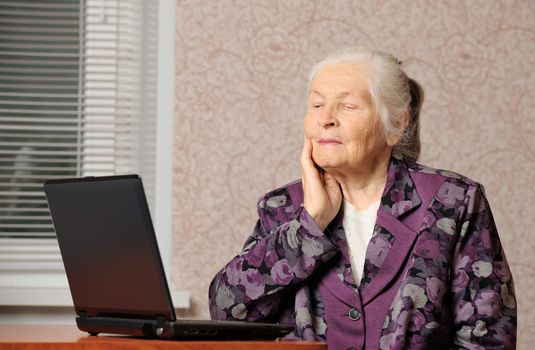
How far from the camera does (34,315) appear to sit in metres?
2.88

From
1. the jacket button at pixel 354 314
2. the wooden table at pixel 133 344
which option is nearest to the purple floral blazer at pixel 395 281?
the jacket button at pixel 354 314

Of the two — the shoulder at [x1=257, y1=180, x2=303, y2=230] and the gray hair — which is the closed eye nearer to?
the gray hair

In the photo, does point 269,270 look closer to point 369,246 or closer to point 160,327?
point 369,246

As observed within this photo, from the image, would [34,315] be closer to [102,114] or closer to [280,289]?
[102,114]

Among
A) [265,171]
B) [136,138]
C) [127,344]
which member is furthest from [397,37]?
[127,344]

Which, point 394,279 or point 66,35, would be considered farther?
point 66,35

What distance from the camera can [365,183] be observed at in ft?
7.08

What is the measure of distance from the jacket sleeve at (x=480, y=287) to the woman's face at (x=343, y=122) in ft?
0.81

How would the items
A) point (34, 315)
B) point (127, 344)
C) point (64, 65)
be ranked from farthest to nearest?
1. point (64, 65)
2. point (34, 315)
3. point (127, 344)

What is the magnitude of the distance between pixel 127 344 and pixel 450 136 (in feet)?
6.15

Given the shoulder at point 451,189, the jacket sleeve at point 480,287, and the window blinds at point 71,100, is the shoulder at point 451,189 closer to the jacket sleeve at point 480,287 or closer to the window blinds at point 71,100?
the jacket sleeve at point 480,287

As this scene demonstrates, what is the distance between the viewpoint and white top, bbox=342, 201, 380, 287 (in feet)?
6.77

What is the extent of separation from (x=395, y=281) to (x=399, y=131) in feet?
1.17

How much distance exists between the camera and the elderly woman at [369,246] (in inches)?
77.2
